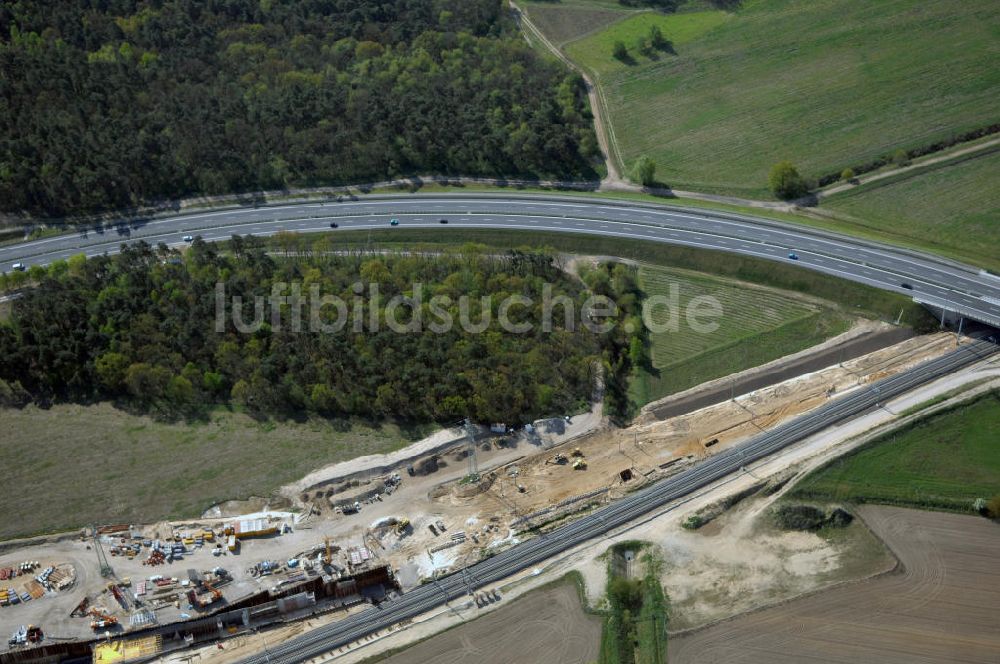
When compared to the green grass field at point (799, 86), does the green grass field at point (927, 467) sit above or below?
below

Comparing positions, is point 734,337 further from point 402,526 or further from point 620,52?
point 620,52

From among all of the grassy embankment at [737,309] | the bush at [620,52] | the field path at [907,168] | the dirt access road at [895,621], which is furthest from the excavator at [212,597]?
the bush at [620,52]

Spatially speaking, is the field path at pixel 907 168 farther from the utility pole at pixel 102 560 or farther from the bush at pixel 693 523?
the utility pole at pixel 102 560

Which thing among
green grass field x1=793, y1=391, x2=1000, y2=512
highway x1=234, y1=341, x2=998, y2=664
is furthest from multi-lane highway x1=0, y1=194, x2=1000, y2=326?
green grass field x1=793, y1=391, x2=1000, y2=512

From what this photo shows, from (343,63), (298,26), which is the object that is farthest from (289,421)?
(298,26)

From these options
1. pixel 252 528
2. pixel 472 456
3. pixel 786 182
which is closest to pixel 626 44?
pixel 786 182

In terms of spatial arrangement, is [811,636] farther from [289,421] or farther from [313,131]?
[313,131]
